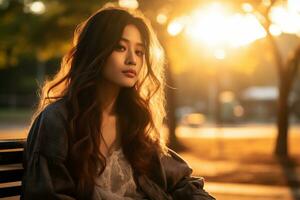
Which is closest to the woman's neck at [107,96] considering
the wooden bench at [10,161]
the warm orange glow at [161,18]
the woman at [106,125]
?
the woman at [106,125]

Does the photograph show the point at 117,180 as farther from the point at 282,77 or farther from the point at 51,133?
the point at 282,77

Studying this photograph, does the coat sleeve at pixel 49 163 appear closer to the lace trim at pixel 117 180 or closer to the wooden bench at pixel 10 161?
the lace trim at pixel 117 180

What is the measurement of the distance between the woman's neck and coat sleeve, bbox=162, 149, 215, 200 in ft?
1.23

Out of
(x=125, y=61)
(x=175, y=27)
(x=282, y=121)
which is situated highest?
(x=175, y=27)

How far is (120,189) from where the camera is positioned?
2748mm

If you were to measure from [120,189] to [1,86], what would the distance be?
191ft

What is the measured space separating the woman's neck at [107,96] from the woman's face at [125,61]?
0.04m

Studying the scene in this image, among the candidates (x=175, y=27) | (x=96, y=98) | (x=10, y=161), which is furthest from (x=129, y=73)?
(x=175, y=27)

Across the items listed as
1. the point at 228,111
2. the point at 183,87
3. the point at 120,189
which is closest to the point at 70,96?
the point at 120,189

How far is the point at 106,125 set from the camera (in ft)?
9.29

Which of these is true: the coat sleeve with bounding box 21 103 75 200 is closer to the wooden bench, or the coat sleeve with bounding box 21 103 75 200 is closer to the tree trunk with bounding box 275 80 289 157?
the wooden bench

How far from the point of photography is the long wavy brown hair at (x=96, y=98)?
2.56 metres

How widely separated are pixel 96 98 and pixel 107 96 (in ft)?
0.45

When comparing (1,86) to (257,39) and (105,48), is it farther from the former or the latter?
(105,48)
